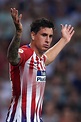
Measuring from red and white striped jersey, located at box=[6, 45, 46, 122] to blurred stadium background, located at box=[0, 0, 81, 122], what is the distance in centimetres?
379

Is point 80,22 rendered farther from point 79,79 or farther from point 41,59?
point 41,59

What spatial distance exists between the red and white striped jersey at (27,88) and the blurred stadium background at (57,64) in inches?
149

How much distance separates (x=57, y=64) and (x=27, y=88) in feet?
21.1

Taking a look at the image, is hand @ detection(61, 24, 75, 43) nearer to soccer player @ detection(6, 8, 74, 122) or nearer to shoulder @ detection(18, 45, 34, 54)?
soccer player @ detection(6, 8, 74, 122)

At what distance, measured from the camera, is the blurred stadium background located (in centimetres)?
1234

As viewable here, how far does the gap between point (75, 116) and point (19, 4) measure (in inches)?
168

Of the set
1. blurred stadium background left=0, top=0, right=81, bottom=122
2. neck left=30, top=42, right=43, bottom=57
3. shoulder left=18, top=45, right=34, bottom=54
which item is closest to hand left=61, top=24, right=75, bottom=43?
neck left=30, top=42, right=43, bottom=57

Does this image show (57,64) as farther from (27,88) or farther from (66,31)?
(27,88)

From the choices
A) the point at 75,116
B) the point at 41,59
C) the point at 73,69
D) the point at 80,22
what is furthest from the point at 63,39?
→ the point at 80,22

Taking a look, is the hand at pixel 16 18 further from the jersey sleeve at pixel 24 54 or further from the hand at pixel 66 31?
the hand at pixel 66 31

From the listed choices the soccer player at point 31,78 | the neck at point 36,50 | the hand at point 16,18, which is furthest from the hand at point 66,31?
the hand at point 16,18

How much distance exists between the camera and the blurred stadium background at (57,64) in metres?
12.3

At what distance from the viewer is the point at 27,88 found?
712 cm

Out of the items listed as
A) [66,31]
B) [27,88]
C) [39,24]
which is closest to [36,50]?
[39,24]
